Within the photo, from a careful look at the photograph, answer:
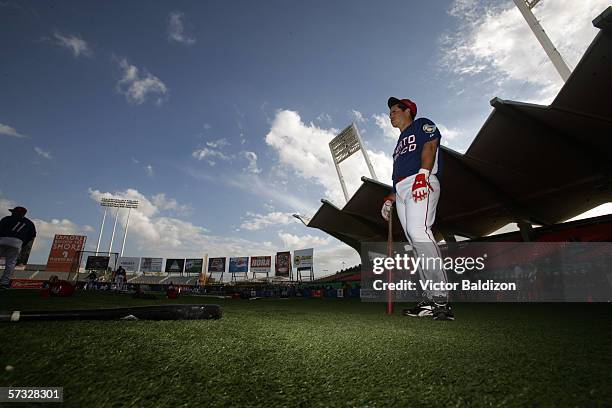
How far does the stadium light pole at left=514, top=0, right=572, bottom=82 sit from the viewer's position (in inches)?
510

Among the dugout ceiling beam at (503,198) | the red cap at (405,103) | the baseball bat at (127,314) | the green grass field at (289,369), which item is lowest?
the green grass field at (289,369)

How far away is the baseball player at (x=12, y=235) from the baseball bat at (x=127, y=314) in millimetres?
7648

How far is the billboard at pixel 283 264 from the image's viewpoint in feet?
141

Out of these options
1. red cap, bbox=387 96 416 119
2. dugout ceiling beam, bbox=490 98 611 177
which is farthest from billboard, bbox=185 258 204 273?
red cap, bbox=387 96 416 119

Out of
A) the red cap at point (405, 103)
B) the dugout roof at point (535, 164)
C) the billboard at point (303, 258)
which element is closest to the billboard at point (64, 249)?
the billboard at point (303, 258)

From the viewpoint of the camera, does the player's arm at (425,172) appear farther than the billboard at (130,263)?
No

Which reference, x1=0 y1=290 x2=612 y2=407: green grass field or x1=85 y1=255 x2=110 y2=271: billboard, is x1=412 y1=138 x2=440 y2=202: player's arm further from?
x1=85 y1=255 x2=110 y2=271: billboard

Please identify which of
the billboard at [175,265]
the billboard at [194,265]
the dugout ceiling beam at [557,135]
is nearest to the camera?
the dugout ceiling beam at [557,135]

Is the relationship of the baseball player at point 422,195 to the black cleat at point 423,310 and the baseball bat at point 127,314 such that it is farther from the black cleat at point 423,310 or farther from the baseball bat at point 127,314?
the baseball bat at point 127,314

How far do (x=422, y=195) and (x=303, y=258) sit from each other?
41027 mm

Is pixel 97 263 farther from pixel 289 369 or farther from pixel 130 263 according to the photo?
pixel 289 369

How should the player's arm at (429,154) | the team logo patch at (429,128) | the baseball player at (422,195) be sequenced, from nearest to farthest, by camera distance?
1. the baseball player at (422,195)
2. the player's arm at (429,154)
3. the team logo patch at (429,128)

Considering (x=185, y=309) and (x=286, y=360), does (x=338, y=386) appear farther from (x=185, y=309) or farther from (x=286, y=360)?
(x=185, y=309)

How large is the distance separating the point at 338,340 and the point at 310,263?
41620mm
